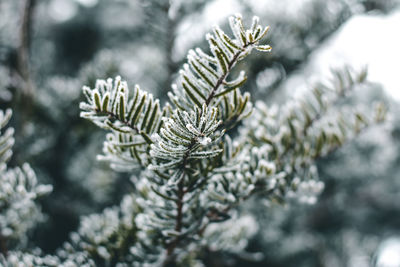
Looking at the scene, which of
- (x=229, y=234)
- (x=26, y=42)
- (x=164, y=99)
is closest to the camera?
(x=229, y=234)

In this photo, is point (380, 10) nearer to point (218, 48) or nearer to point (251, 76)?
point (251, 76)

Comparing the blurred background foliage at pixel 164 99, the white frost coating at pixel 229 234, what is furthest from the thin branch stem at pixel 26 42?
the white frost coating at pixel 229 234

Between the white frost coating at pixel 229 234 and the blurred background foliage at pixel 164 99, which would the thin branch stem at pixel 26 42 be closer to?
the blurred background foliage at pixel 164 99

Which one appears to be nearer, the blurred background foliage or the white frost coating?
the white frost coating

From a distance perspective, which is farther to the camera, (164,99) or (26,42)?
(164,99)

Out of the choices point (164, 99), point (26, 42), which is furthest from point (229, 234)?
point (26, 42)

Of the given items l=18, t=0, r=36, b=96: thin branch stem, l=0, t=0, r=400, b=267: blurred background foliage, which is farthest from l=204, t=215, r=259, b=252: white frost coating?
l=18, t=0, r=36, b=96: thin branch stem

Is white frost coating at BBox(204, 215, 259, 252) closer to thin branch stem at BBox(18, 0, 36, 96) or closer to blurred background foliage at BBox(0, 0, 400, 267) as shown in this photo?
blurred background foliage at BBox(0, 0, 400, 267)

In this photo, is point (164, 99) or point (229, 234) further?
point (164, 99)

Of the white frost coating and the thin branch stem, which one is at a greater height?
the thin branch stem

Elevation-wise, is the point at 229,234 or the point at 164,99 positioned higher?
the point at 164,99

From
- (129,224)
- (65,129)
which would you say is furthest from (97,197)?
(129,224)

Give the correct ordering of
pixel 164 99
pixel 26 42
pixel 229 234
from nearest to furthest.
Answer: pixel 229 234 → pixel 26 42 → pixel 164 99

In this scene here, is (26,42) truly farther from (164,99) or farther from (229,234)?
(229,234)
